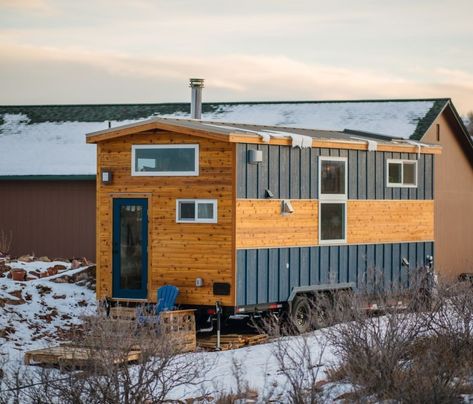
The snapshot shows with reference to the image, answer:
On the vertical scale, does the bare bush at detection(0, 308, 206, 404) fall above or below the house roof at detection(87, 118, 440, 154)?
below

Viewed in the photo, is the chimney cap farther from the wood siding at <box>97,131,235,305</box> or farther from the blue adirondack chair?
the blue adirondack chair

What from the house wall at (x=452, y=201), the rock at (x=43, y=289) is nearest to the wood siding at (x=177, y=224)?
the rock at (x=43, y=289)

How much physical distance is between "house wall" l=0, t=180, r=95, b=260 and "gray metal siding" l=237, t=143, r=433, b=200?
32.9 ft

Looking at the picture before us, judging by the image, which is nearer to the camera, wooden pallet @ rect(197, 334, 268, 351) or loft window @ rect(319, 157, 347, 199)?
wooden pallet @ rect(197, 334, 268, 351)

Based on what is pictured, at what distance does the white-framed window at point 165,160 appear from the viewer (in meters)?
17.6

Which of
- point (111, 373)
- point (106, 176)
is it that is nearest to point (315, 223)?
point (106, 176)

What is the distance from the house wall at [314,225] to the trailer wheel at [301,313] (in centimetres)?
29

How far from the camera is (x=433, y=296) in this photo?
14.3 m

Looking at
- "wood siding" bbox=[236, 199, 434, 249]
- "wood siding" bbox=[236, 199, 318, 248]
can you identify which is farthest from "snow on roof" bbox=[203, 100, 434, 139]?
"wood siding" bbox=[236, 199, 318, 248]

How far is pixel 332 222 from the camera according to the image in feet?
63.7

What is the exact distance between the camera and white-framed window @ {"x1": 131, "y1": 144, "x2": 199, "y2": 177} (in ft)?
57.8

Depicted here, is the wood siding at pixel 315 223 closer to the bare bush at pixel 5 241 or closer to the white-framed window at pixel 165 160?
the white-framed window at pixel 165 160

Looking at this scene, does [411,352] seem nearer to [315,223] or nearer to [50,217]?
[315,223]

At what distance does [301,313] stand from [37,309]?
4490mm
